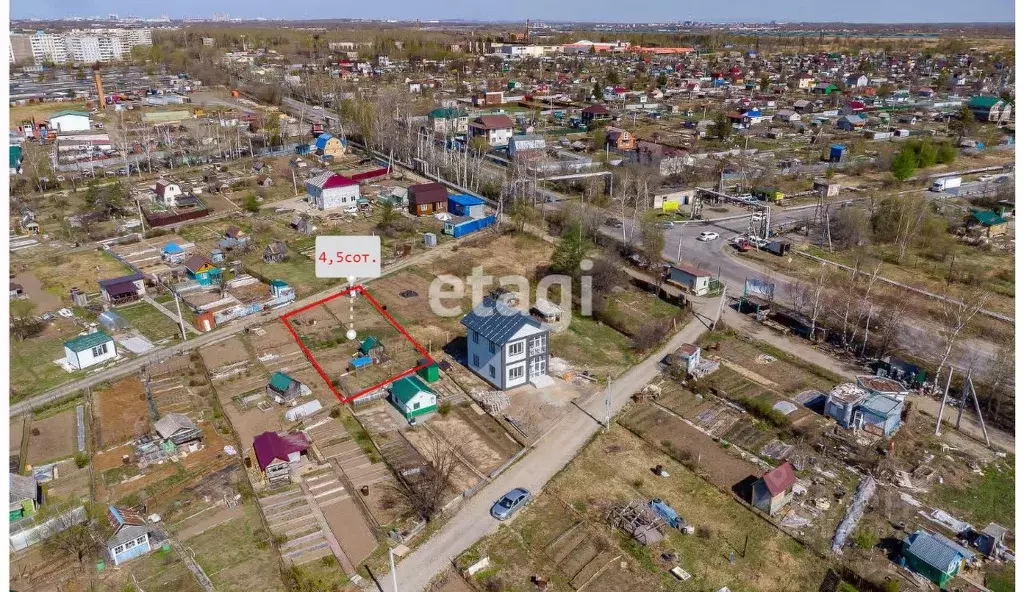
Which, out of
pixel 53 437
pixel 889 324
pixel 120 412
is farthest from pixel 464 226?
pixel 53 437

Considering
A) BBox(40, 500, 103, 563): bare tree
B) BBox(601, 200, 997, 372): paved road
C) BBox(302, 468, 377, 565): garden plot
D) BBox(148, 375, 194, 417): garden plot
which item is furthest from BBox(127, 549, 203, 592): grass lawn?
BBox(601, 200, 997, 372): paved road

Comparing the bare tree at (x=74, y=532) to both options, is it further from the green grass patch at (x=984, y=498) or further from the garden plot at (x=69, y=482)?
the green grass patch at (x=984, y=498)

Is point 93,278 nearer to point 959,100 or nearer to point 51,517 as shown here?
point 51,517

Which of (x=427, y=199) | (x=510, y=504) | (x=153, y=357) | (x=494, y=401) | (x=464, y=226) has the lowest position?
(x=510, y=504)

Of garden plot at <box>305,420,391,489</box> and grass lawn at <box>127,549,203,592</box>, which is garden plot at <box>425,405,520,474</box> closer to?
garden plot at <box>305,420,391,489</box>

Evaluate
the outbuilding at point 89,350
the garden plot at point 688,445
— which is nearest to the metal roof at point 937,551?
the garden plot at point 688,445

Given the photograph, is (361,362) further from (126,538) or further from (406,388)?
(126,538)
